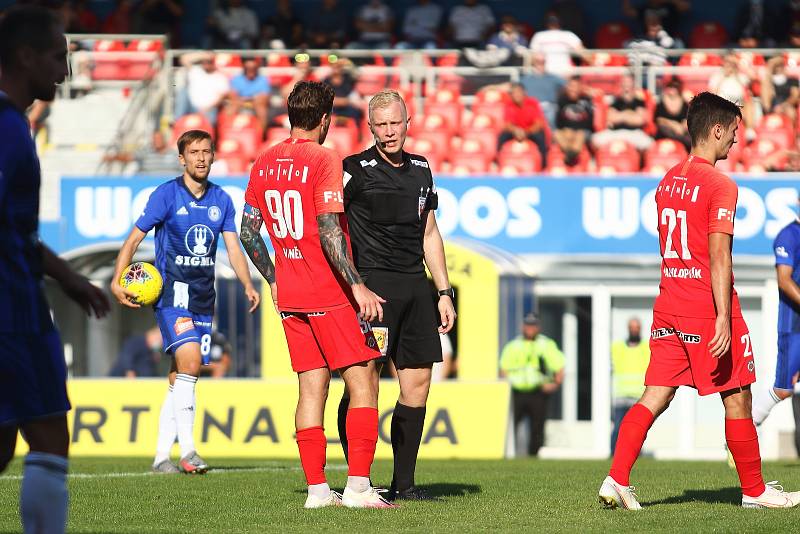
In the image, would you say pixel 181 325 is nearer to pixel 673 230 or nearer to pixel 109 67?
pixel 673 230

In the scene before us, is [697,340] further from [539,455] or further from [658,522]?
[539,455]

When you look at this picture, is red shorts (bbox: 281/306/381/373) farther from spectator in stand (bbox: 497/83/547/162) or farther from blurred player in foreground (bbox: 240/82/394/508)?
spectator in stand (bbox: 497/83/547/162)

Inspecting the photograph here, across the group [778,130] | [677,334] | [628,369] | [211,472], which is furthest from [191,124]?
[677,334]

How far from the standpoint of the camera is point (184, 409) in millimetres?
10070

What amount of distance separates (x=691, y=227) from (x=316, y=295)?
194 centimetres

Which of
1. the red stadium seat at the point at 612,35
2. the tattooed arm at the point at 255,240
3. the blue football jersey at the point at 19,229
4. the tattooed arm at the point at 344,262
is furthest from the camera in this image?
the red stadium seat at the point at 612,35

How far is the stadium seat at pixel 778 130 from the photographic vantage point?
1909cm

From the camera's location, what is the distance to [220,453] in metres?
15.7

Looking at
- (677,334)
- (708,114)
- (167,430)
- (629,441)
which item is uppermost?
(708,114)

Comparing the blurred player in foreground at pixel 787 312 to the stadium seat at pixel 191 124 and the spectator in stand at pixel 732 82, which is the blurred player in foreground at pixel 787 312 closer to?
the spectator in stand at pixel 732 82

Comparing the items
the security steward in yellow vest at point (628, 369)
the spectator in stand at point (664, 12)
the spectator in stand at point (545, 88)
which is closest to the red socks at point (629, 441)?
the security steward in yellow vest at point (628, 369)

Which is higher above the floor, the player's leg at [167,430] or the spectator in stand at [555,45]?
the spectator in stand at [555,45]

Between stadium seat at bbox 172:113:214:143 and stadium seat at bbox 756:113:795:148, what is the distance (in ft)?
24.6

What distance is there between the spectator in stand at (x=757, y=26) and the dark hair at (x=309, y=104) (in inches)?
656
